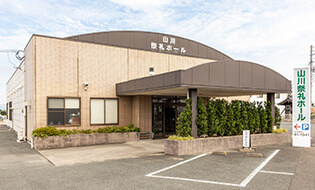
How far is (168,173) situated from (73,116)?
9.21 metres

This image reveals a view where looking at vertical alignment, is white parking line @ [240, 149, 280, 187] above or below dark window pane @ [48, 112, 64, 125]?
below

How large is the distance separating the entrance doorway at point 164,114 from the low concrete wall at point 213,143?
5770 mm

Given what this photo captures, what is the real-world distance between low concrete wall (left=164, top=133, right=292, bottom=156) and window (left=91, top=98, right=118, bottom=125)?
6.01 metres

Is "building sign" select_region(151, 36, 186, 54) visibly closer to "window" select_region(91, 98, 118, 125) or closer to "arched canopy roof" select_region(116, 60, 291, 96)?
"arched canopy roof" select_region(116, 60, 291, 96)

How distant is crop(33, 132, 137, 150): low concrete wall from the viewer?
1367cm

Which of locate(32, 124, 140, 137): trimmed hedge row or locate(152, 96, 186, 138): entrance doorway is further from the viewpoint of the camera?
locate(152, 96, 186, 138): entrance doorway

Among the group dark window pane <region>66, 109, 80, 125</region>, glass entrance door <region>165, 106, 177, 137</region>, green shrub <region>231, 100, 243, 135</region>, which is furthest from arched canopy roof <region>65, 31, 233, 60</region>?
green shrub <region>231, 100, 243, 135</region>

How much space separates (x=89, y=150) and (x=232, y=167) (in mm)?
7550

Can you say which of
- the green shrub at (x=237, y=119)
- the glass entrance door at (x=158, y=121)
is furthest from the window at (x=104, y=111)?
the green shrub at (x=237, y=119)

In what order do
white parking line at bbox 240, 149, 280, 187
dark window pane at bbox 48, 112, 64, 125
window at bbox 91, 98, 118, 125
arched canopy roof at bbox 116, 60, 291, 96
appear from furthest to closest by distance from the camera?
window at bbox 91, 98, 118, 125 → dark window pane at bbox 48, 112, 64, 125 → arched canopy roof at bbox 116, 60, 291, 96 → white parking line at bbox 240, 149, 280, 187

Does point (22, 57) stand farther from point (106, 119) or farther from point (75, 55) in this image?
point (106, 119)

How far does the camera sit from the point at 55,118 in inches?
589

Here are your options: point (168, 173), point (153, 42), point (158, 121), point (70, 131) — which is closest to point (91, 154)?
point (70, 131)

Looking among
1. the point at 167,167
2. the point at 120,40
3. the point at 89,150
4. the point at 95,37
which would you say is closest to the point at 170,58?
the point at 120,40
